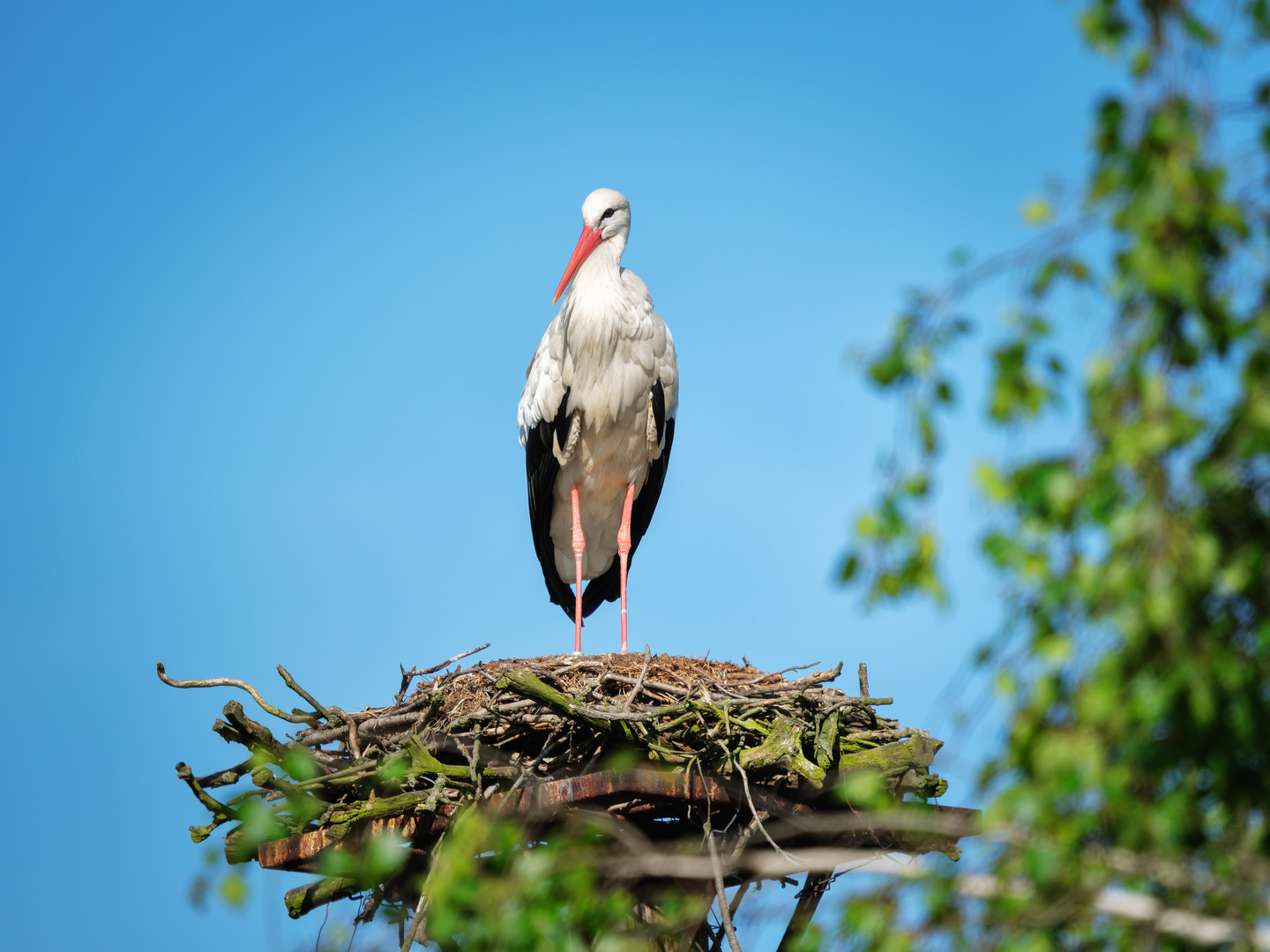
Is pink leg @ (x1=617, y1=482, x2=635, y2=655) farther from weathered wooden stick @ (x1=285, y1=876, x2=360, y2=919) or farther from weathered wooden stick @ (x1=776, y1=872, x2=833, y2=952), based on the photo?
weathered wooden stick @ (x1=285, y1=876, x2=360, y2=919)

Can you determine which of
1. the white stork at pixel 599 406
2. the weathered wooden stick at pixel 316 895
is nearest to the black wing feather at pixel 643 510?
the white stork at pixel 599 406

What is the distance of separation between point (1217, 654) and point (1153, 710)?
0.33 ft

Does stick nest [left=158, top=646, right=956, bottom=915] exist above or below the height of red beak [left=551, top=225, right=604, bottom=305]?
below

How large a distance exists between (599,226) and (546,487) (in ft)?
4.80

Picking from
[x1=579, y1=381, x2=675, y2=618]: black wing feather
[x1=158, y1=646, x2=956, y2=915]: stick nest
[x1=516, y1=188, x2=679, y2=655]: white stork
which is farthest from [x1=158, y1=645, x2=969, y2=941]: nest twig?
[x1=579, y1=381, x2=675, y2=618]: black wing feather

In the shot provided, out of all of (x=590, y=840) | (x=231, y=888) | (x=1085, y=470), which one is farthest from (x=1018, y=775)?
(x=590, y=840)

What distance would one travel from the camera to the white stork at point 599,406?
6.39 m

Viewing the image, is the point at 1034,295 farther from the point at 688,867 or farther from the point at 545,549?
the point at 545,549

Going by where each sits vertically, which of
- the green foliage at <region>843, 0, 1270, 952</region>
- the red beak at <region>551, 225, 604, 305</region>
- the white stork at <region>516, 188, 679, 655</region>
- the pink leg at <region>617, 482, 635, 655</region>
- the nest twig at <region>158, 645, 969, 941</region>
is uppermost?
the red beak at <region>551, 225, 604, 305</region>

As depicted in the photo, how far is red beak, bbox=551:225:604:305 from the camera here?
661cm

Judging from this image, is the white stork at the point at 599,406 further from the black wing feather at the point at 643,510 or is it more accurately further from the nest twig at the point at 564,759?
the nest twig at the point at 564,759

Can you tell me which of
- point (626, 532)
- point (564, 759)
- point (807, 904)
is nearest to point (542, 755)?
point (564, 759)

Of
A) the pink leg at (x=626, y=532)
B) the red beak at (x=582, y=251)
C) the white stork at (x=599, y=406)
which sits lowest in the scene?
the pink leg at (x=626, y=532)

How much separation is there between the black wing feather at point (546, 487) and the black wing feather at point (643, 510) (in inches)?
5.7
